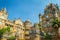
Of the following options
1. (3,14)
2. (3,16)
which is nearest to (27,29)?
(3,16)

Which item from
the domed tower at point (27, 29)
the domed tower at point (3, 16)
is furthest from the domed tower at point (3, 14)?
the domed tower at point (27, 29)

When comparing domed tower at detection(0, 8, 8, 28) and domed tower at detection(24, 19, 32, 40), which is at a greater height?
domed tower at detection(0, 8, 8, 28)

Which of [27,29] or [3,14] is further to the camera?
[3,14]

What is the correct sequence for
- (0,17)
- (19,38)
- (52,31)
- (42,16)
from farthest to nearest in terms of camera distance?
(0,17)
(42,16)
(52,31)
(19,38)

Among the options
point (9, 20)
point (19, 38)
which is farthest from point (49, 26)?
point (9, 20)

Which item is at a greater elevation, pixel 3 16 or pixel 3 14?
pixel 3 14

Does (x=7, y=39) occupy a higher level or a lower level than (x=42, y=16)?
lower

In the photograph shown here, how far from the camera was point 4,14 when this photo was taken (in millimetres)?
49469

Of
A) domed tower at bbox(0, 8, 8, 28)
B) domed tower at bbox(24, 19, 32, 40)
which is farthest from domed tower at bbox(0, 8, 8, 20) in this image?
domed tower at bbox(24, 19, 32, 40)

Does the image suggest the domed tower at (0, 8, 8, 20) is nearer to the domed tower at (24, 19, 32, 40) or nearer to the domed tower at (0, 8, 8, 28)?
the domed tower at (0, 8, 8, 28)

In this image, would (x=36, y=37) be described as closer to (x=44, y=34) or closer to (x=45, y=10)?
(x=44, y=34)

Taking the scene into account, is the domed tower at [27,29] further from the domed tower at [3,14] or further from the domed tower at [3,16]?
the domed tower at [3,14]

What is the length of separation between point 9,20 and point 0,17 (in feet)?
8.75

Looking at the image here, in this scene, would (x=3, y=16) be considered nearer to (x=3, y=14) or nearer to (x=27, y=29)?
(x=3, y=14)
